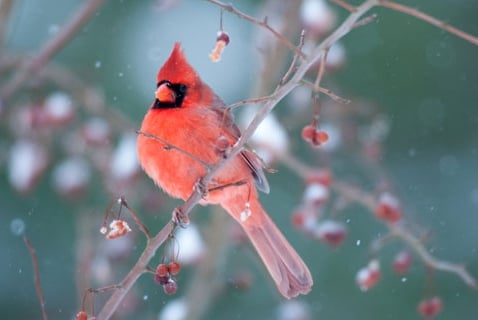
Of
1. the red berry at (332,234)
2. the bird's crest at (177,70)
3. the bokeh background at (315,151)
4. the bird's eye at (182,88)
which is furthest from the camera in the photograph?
the bokeh background at (315,151)

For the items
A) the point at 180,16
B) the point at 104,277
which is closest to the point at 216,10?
the point at 180,16

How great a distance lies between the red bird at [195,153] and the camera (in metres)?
2.45

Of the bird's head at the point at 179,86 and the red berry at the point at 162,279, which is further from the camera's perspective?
the bird's head at the point at 179,86

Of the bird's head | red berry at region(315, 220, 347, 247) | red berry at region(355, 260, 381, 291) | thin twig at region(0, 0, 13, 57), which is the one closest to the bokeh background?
thin twig at region(0, 0, 13, 57)

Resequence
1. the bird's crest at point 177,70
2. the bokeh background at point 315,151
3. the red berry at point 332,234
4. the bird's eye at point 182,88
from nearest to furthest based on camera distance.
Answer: the bird's crest at point 177,70 → the bird's eye at point 182,88 → the red berry at point 332,234 → the bokeh background at point 315,151

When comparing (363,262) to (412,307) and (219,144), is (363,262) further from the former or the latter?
(219,144)

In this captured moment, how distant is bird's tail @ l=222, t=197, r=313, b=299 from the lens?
2.44 meters

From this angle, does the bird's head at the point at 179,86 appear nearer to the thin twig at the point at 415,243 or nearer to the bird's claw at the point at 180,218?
the bird's claw at the point at 180,218

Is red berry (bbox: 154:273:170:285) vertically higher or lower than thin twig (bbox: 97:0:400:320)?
lower

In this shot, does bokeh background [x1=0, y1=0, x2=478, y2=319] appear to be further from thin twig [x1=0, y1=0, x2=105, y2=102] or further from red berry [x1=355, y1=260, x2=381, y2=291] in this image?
red berry [x1=355, y1=260, x2=381, y2=291]

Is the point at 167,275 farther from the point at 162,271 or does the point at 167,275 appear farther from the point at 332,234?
the point at 332,234

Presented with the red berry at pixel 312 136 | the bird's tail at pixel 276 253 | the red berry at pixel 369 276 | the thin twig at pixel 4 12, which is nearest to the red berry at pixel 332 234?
the red berry at pixel 369 276

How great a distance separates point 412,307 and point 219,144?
116 inches

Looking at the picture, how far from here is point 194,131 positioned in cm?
251
